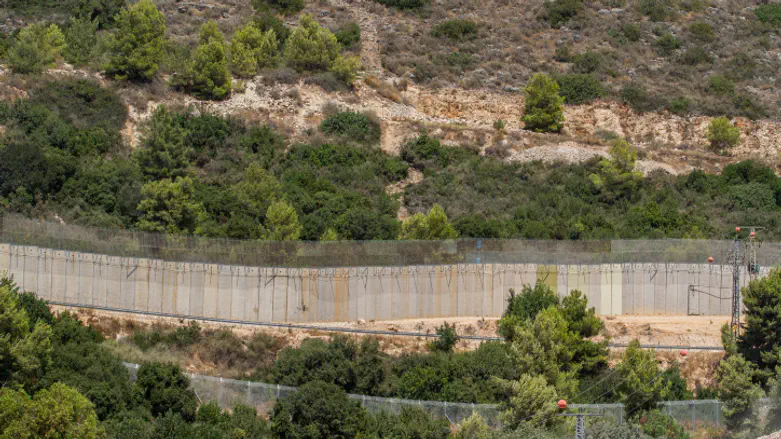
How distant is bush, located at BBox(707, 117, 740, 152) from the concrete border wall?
87.5 ft

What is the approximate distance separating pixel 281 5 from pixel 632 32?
81.1 feet

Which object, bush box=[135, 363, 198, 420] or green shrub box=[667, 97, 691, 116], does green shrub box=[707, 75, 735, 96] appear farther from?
bush box=[135, 363, 198, 420]

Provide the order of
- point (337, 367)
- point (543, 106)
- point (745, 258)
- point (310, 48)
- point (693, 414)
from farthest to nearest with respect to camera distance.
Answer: point (310, 48), point (543, 106), point (745, 258), point (337, 367), point (693, 414)

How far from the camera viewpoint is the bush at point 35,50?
307 feet

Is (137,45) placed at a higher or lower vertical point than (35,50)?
higher

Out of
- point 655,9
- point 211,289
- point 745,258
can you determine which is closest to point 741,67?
point 655,9

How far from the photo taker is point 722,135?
3905 inches

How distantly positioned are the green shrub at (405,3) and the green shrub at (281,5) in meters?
6.51

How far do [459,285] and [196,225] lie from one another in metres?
13.6

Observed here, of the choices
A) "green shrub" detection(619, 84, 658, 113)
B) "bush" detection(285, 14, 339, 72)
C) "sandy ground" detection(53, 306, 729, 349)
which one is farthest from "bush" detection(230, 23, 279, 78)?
"sandy ground" detection(53, 306, 729, 349)

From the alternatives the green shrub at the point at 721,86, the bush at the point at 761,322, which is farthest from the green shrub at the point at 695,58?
the bush at the point at 761,322

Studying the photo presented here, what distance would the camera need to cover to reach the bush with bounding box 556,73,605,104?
102 meters

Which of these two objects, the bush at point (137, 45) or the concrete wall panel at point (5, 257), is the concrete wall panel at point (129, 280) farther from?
the bush at point (137, 45)

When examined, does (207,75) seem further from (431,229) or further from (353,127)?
(431,229)
